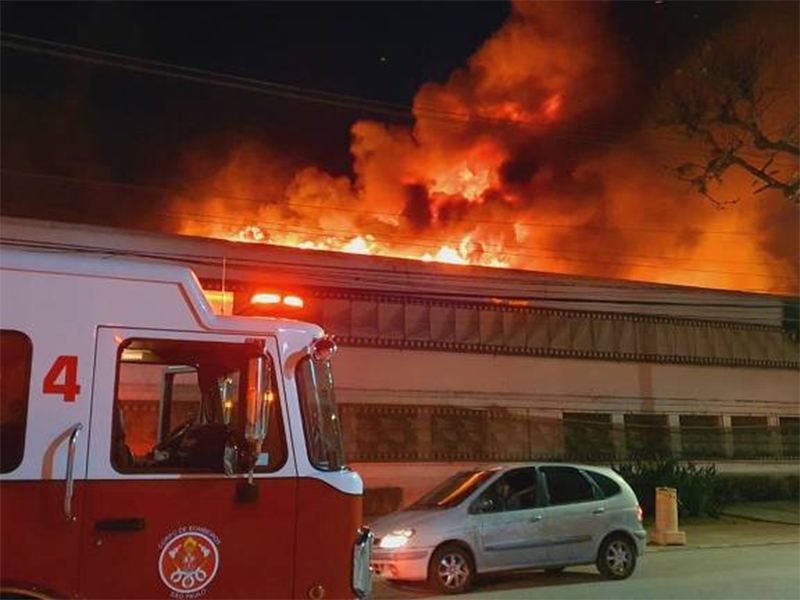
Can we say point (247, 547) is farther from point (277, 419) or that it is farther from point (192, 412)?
point (192, 412)

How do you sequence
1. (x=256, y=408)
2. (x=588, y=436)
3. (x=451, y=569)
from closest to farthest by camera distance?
1. (x=256, y=408)
2. (x=451, y=569)
3. (x=588, y=436)

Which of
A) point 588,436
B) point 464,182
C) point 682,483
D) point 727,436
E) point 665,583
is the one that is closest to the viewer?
point 665,583

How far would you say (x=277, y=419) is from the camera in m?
3.51

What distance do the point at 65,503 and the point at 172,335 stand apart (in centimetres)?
81

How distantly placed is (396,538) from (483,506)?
3.52 feet

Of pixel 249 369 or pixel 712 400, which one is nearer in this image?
pixel 249 369

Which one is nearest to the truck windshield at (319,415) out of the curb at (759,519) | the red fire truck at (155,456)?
the red fire truck at (155,456)

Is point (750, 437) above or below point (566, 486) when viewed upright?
above

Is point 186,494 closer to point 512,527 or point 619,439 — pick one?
point 512,527

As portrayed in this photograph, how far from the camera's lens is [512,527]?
8.52 m

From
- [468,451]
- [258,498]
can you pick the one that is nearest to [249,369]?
[258,498]

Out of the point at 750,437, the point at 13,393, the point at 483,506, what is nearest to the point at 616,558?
the point at 483,506

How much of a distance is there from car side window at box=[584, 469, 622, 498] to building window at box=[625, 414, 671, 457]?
8.74 metres

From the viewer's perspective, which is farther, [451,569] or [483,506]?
[483,506]
